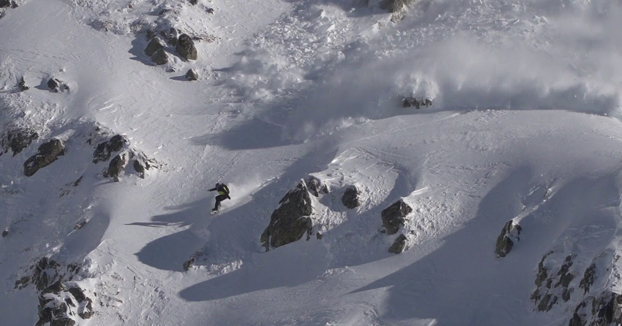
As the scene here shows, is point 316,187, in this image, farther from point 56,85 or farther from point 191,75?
point 56,85

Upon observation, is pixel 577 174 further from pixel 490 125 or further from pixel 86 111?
pixel 86 111

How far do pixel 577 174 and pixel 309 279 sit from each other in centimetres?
823

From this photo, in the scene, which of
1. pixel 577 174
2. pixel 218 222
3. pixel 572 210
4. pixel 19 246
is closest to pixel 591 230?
pixel 572 210

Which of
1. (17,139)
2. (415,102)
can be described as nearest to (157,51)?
(17,139)

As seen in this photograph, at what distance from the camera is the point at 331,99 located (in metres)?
29.6

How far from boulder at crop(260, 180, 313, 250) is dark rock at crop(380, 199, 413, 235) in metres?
2.33

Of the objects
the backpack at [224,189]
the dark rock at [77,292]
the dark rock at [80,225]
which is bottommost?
the dark rock at [80,225]

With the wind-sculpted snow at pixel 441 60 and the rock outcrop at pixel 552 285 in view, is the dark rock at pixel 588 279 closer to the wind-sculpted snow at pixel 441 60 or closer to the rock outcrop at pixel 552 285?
the rock outcrop at pixel 552 285

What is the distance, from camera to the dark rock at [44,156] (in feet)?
91.4

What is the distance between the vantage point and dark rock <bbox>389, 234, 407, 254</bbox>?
22062mm

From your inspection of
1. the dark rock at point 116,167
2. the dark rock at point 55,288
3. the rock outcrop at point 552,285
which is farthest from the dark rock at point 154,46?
the rock outcrop at point 552,285

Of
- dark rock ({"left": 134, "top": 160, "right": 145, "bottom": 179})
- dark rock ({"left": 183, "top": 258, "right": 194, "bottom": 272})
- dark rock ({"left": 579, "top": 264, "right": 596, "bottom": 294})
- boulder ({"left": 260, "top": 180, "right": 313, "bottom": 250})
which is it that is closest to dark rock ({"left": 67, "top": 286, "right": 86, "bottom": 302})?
dark rock ({"left": 183, "top": 258, "right": 194, "bottom": 272})

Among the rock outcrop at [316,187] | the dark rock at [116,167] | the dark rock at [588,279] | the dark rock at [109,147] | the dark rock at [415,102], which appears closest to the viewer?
the dark rock at [588,279]

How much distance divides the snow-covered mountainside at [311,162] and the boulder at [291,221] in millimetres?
53
